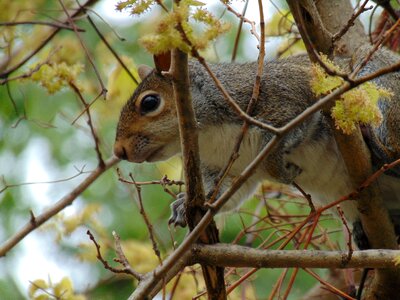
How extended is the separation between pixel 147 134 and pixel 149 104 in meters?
0.16

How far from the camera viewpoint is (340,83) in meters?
1.97

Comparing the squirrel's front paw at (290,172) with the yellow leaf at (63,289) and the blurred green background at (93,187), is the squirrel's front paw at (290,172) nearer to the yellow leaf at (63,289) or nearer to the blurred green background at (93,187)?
the blurred green background at (93,187)

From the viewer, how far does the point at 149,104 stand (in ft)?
11.4

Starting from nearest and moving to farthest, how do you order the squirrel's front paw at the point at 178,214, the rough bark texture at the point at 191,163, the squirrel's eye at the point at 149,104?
the rough bark texture at the point at 191,163 → the squirrel's front paw at the point at 178,214 → the squirrel's eye at the point at 149,104

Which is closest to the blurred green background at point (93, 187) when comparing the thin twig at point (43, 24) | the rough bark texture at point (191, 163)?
the thin twig at point (43, 24)

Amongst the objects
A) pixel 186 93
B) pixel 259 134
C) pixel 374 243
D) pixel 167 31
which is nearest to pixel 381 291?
pixel 374 243

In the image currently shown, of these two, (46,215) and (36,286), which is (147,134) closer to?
(46,215)

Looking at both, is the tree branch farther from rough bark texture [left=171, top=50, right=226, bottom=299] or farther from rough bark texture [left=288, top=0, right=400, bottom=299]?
rough bark texture [left=288, top=0, right=400, bottom=299]

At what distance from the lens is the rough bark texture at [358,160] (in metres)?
2.63

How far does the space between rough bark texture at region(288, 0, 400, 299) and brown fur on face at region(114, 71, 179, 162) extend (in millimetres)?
781

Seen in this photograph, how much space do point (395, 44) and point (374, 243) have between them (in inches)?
61.5

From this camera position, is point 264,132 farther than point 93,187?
No

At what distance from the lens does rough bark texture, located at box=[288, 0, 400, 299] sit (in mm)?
2629

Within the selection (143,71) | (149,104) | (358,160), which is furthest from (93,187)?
(358,160)
